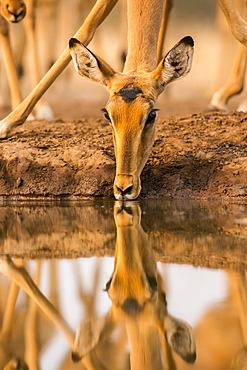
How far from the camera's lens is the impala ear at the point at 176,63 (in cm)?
763

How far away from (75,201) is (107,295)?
374cm

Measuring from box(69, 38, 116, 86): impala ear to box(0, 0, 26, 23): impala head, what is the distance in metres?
3.53

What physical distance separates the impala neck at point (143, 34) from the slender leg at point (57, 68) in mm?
670

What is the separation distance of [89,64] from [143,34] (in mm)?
1056

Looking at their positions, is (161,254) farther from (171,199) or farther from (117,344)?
(171,199)

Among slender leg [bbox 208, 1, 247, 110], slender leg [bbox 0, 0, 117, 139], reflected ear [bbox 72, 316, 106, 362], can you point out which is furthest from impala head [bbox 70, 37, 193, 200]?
slender leg [bbox 208, 1, 247, 110]

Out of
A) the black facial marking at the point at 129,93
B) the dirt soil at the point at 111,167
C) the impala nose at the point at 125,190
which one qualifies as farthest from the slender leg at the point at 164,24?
the impala nose at the point at 125,190

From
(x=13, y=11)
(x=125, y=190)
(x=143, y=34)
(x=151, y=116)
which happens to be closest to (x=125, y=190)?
(x=125, y=190)

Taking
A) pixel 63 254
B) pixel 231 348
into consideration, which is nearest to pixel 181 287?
pixel 231 348

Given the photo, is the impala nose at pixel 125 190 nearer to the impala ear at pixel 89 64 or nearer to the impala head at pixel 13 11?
the impala ear at pixel 89 64

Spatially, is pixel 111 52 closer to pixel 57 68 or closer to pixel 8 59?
pixel 8 59

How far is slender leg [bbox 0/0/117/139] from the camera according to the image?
31.2 ft

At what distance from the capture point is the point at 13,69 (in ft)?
38.5

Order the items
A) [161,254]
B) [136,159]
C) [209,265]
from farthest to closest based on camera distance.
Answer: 1. [136,159]
2. [161,254]
3. [209,265]
